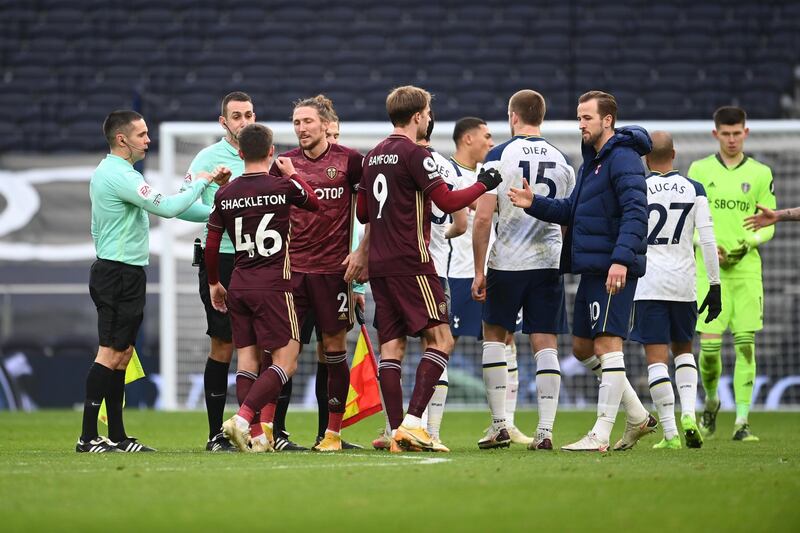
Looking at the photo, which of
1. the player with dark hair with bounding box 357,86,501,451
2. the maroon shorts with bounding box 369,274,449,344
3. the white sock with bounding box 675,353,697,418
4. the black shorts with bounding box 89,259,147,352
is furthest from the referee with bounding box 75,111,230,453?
the white sock with bounding box 675,353,697,418

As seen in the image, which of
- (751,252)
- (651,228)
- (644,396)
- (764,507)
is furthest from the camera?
(644,396)

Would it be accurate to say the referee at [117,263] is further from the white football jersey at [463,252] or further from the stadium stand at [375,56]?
the stadium stand at [375,56]

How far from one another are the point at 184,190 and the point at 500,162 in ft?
6.17

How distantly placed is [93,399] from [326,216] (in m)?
1.74

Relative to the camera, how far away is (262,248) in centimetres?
686

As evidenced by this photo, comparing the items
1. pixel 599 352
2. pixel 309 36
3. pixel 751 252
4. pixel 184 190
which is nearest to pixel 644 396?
pixel 751 252

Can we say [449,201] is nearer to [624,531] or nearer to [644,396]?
[624,531]

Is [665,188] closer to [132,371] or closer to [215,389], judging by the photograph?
[215,389]

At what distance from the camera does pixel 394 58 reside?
18516mm

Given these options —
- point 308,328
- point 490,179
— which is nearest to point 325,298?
point 308,328

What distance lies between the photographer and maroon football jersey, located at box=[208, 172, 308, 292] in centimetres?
680

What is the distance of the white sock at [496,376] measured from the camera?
299 inches

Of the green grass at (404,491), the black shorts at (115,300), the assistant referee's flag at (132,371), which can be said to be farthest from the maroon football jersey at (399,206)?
the assistant referee's flag at (132,371)

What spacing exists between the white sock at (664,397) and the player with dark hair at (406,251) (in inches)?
64.1
